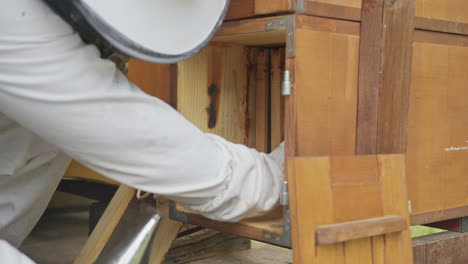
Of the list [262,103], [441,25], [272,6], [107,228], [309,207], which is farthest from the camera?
[262,103]

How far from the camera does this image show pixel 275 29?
1.24 m

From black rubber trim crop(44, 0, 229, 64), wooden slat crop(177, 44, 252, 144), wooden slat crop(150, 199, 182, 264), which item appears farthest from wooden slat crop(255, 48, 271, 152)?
black rubber trim crop(44, 0, 229, 64)

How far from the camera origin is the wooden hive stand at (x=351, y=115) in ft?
3.89

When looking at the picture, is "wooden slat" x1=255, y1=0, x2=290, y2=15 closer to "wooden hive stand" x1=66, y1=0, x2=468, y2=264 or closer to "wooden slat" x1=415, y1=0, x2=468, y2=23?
"wooden hive stand" x1=66, y1=0, x2=468, y2=264

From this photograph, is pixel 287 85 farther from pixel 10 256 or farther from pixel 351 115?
pixel 10 256

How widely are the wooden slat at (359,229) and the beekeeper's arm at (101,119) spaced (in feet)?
0.62

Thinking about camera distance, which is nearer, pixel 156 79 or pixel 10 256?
pixel 10 256

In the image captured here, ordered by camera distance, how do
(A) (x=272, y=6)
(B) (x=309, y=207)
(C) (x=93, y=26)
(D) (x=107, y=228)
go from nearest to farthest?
(C) (x=93, y=26), (B) (x=309, y=207), (A) (x=272, y=6), (D) (x=107, y=228)

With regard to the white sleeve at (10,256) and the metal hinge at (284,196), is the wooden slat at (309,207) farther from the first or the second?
the white sleeve at (10,256)

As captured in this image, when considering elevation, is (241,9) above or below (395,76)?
above

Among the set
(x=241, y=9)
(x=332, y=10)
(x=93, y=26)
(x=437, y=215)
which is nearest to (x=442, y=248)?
(x=437, y=215)

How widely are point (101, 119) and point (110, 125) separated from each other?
2cm

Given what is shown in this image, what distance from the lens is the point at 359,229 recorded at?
1175 millimetres

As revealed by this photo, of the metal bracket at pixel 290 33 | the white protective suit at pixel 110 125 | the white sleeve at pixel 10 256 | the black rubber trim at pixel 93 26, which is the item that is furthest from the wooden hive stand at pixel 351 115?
the white sleeve at pixel 10 256
